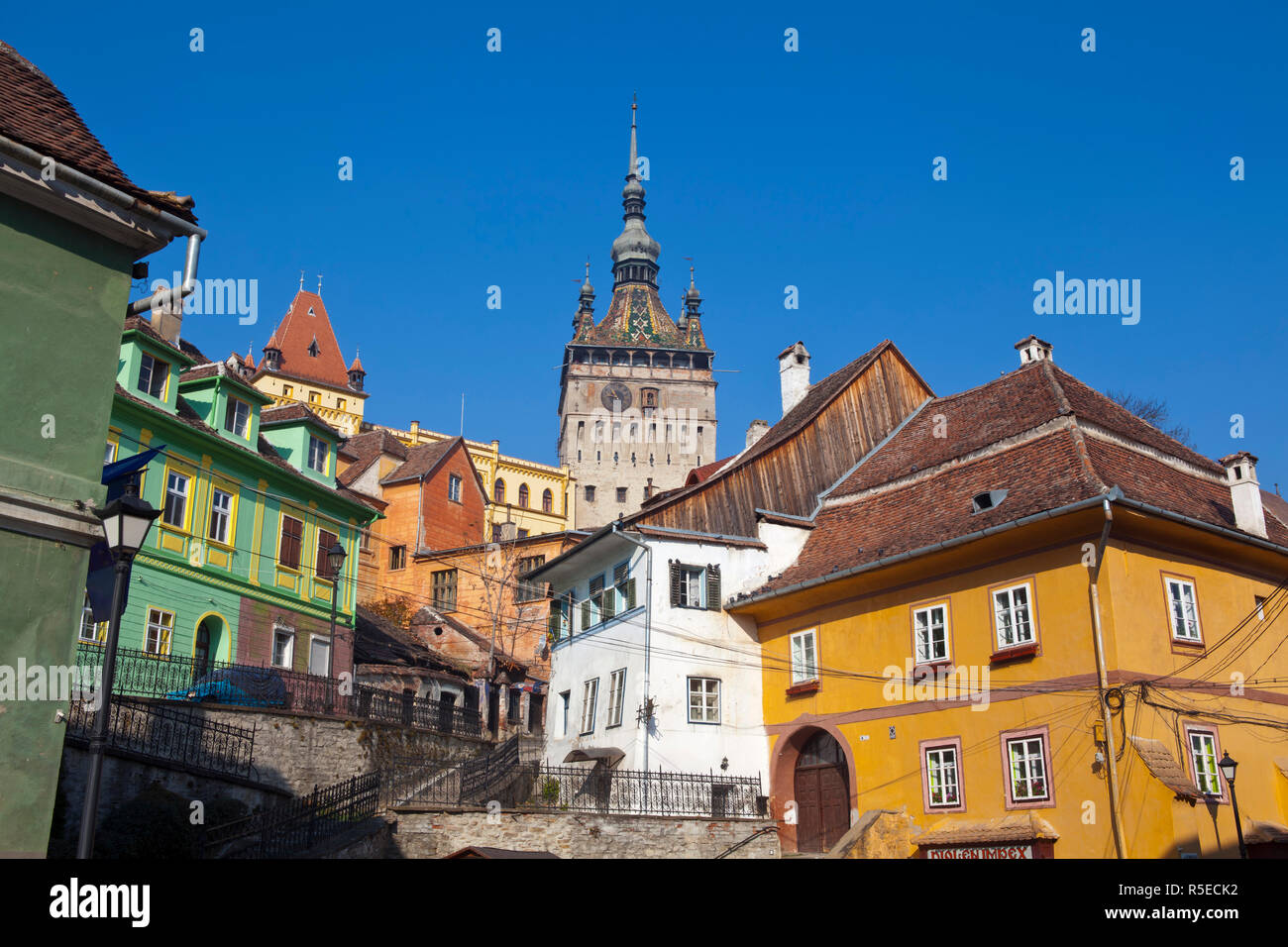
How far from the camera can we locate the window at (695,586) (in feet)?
95.0

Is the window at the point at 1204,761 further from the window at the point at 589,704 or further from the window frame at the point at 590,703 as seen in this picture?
the window at the point at 589,704

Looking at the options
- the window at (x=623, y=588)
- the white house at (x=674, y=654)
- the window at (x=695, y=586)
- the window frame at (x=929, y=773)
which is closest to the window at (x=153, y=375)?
the white house at (x=674, y=654)

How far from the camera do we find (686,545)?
97.1 ft

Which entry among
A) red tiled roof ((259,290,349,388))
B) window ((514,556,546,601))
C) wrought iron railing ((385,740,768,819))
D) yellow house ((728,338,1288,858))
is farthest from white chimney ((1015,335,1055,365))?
red tiled roof ((259,290,349,388))

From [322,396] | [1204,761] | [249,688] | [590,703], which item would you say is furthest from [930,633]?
[322,396]

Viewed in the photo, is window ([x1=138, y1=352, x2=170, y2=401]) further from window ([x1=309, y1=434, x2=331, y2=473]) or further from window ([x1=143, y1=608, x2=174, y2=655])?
window ([x1=309, y1=434, x2=331, y2=473])

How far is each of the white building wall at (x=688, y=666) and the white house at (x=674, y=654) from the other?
3 centimetres

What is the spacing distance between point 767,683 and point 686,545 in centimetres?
414

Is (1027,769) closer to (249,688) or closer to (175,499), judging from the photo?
(249,688)

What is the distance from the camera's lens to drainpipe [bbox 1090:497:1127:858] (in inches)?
760

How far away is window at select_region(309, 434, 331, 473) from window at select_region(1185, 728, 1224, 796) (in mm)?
26169

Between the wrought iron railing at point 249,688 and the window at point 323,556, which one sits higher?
the window at point 323,556

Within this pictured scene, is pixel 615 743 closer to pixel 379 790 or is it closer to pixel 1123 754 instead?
pixel 379 790
